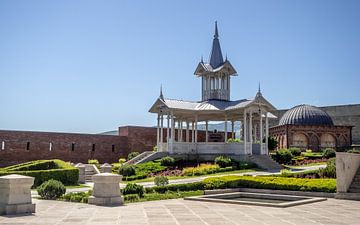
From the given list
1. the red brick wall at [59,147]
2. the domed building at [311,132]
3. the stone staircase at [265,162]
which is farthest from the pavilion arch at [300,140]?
the red brick wall at [59,147]

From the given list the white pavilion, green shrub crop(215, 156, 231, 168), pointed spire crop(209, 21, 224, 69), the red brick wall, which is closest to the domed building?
the white pavilion

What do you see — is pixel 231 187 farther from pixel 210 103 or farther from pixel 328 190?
pixel 210 103

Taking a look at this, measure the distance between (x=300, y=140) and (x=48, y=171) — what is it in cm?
3271

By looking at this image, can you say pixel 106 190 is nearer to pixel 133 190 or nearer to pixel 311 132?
pixel 133 190

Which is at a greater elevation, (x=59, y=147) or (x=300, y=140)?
(x=300, y=140)

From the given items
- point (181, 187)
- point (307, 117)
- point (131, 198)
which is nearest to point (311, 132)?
point (307, 117)

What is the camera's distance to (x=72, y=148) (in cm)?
4172

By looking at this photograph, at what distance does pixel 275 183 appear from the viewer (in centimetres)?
2061

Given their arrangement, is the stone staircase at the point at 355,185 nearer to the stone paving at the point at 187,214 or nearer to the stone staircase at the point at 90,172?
the stone paving at the point at 187,214

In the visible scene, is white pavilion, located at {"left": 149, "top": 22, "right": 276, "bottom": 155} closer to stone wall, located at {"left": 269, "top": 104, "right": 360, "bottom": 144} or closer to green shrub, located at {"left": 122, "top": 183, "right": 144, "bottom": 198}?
green shrub, located at {"left": 122, "top": 183, "right": 144, "bottom": 198}

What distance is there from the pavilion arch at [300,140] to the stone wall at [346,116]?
49.6ft

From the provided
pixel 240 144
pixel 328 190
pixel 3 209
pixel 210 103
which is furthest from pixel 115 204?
pixel 210 103

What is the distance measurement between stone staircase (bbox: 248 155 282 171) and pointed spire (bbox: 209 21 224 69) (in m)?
10.8

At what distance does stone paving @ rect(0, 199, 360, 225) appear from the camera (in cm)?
1152
